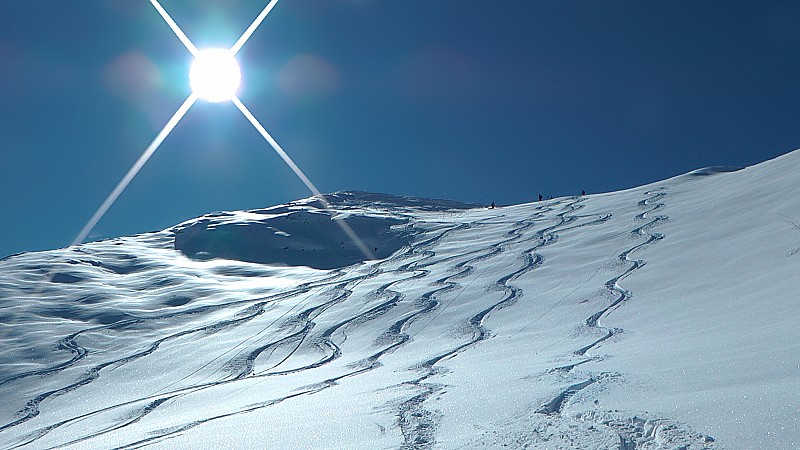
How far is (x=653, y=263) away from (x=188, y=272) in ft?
42.5

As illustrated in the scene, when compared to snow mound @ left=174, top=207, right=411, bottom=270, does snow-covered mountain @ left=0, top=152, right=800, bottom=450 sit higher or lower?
lower

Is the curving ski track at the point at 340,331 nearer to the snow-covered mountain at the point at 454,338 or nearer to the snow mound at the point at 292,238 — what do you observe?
the snow-covered mountain at the point at 454,338

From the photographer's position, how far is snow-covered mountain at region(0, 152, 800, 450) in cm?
396

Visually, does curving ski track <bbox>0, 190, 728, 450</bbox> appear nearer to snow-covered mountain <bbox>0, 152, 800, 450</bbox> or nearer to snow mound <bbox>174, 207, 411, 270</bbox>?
snow-covered mountain <bbox>0, 152, 800, 450</bbox>

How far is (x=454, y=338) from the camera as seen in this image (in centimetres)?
873

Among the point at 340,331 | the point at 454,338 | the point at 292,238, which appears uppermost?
the point at 292,238

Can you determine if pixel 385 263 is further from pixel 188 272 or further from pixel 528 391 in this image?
pixel 528 391

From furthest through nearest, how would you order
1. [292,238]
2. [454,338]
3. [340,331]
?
[292,238]
[340,331]
[454,338]

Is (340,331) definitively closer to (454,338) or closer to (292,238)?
(454,338)

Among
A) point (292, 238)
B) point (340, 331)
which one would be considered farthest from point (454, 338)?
point (292, 238)

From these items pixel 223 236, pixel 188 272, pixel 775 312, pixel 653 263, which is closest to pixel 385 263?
pixel 188 272

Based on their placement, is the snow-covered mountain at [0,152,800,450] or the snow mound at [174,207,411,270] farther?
the snow mound at [174,207,411,270]

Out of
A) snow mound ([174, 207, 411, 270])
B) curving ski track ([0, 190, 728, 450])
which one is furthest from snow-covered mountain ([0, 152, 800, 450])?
snow mound ([174, 207, 411, 270])

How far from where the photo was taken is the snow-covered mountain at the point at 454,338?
396 centimetres
